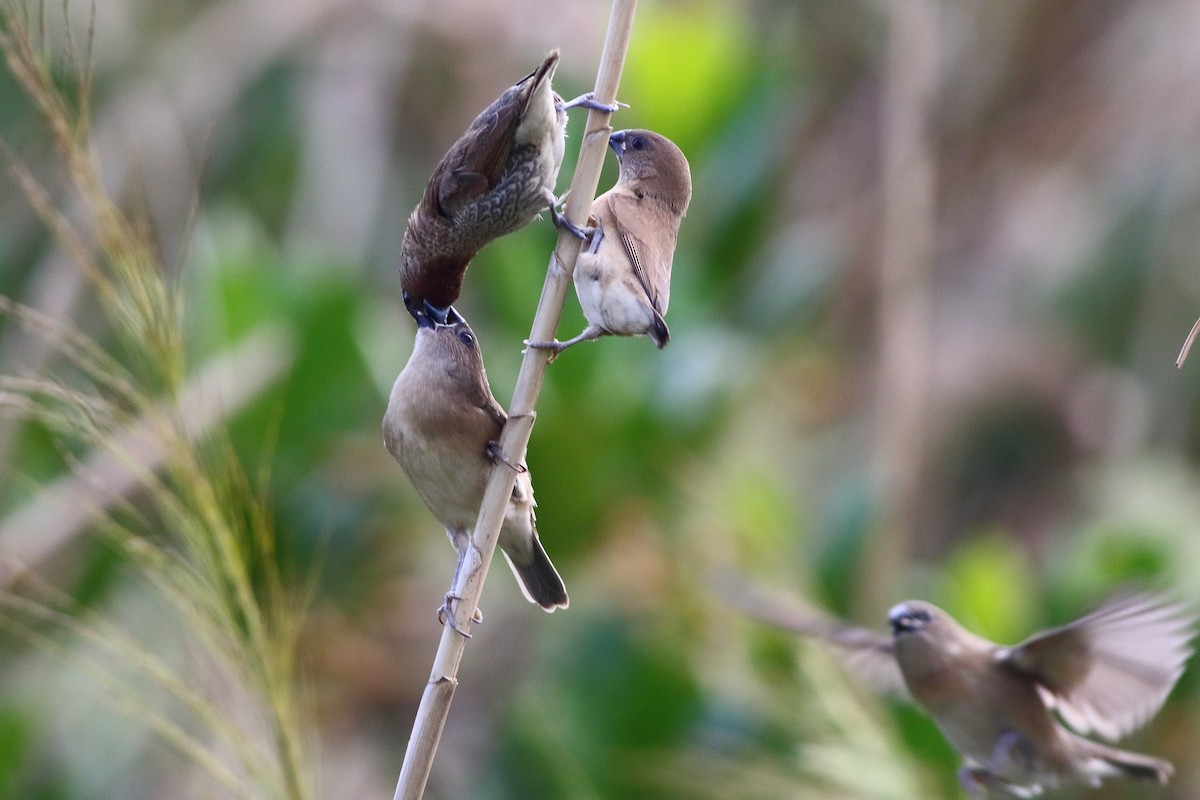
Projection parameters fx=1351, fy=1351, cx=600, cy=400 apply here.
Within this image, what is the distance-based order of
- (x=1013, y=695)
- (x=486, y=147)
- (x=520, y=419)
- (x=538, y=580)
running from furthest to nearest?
(x=1013, y=695), (x=538, y=580), (x=486, y=147), (x=520, y=419)

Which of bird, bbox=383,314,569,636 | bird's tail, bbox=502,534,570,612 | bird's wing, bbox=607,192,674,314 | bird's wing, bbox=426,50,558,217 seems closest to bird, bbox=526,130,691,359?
bird's wing, bbox=607,192,674,314

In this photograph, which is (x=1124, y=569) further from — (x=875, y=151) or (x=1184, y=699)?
(x=875, y=151)

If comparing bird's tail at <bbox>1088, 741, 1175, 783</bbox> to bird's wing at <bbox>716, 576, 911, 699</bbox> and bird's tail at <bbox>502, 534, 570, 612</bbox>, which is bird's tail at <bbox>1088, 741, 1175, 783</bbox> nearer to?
bird's wing at <bbox>716, 576, 911, 699</bbox>

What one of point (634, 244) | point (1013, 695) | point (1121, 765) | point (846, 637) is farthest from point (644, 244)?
point (1121, 765)

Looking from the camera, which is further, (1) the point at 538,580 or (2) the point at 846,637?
(2) the point at 846,637

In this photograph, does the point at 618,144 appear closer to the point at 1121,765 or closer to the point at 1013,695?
the point at 1013,695

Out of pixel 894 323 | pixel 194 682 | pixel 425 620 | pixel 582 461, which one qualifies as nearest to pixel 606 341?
pixel 582 461
